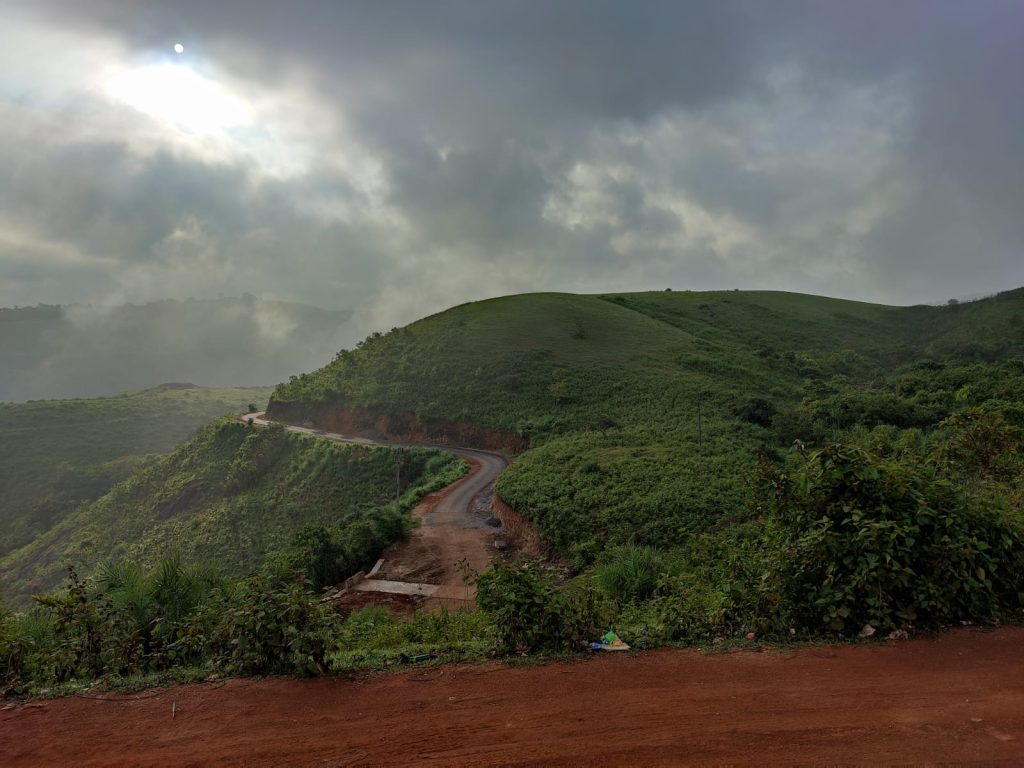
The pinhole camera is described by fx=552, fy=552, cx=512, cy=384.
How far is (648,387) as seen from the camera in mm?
46531

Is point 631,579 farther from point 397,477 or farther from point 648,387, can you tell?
point 648,387

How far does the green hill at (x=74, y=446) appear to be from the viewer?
222 feet

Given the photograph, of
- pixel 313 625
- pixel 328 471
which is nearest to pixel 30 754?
pixel 313 625

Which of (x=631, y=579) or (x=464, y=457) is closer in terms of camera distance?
(x=631, y=579)

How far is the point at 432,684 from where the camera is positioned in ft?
17.8

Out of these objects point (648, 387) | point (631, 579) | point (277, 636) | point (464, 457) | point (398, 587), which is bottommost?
point (398, 587)

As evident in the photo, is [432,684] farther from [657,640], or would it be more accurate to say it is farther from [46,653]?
[46,653]

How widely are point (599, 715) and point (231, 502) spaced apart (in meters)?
47.2

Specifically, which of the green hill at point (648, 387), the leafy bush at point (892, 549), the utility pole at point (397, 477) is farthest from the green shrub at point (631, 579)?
the utility pole at point (397, 477)

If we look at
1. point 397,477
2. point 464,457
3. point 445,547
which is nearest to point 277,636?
point 445,547

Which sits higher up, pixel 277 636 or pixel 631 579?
pixel 277 636

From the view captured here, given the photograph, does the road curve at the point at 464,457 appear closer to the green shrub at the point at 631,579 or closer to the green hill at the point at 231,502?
the green hill at the point at 231,502

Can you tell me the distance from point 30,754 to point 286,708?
2034mm

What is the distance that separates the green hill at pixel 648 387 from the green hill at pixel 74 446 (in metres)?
30.3
